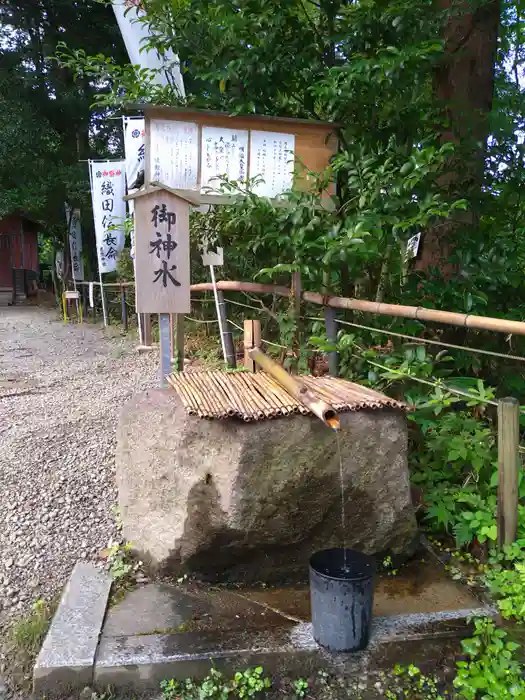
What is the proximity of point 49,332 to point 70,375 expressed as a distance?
561 centimetres

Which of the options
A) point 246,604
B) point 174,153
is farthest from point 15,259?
point 246,604

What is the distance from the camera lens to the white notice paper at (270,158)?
386 cm

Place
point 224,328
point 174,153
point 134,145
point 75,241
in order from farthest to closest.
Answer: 1. point 75,241
2. point 134,145
3. point 224,328
4. point 174,153

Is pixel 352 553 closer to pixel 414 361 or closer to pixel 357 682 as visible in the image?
pixel 357 682

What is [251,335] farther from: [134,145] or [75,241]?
[75,241]

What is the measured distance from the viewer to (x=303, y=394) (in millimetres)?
2742

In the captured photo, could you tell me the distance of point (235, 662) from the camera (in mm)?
2271

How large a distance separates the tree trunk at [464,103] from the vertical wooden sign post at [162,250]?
1.78m

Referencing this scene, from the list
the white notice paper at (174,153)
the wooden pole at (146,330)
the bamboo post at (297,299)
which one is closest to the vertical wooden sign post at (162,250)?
the white notice paper at (174,153)

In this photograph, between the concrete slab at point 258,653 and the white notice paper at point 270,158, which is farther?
the white notice paper at point 270,158

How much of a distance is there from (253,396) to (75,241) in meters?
15.3

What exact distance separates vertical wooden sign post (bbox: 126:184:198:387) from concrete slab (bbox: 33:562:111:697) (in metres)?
1.53

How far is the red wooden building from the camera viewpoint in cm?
2108

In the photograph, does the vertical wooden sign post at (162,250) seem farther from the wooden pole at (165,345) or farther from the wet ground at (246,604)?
the wet ground at (246,604)
